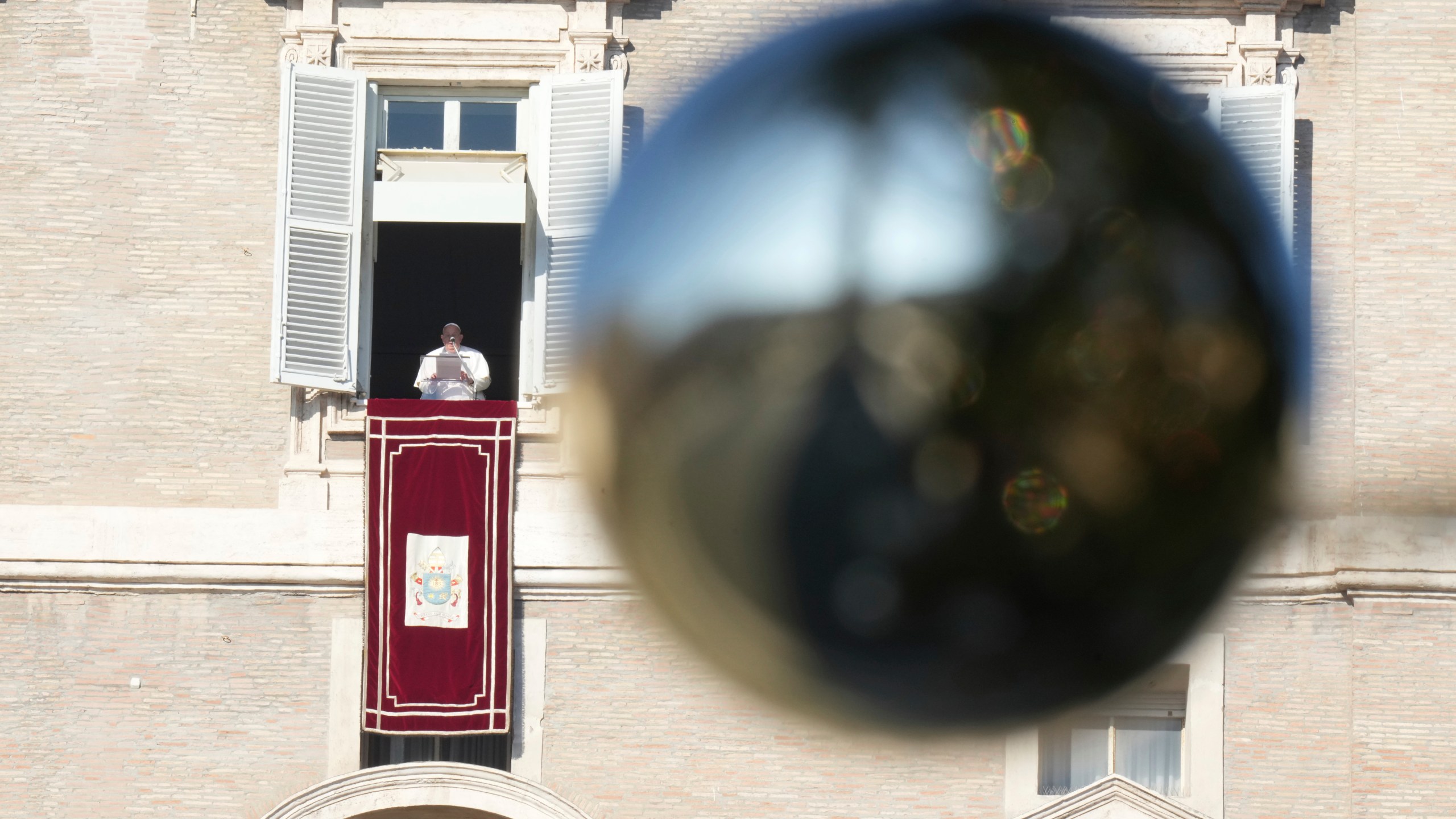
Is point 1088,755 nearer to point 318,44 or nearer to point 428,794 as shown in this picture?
point 428,794

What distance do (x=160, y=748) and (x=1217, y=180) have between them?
10873 mm

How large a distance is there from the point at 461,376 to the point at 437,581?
1.24 meters

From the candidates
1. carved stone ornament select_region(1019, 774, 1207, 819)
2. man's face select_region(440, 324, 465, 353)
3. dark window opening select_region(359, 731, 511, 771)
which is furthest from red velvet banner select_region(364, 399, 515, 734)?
carved stone ornament select_region(1019, 774, 1207, 819)

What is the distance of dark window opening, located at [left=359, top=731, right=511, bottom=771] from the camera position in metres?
12.3

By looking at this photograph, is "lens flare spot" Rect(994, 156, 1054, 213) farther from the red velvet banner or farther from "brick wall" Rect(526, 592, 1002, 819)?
the red velvet banner

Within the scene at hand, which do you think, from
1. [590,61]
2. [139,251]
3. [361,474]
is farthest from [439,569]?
[590,61]

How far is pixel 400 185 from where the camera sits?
1207 cm

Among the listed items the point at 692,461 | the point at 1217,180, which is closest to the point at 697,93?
the point at 692,461

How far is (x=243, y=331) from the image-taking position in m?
12.4

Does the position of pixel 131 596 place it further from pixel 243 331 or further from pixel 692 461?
pixel 692 461

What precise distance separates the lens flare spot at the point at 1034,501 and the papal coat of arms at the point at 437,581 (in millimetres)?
10315

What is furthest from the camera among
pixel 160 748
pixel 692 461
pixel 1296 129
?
pixel 1296 129

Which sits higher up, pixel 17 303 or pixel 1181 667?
pixel 17 303

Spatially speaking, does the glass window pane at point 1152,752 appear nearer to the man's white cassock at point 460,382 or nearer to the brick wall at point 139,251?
the man's white cassock at point 460,382
